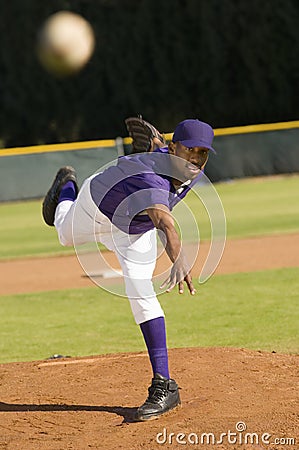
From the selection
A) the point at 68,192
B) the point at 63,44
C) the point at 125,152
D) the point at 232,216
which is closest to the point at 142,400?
the point at 68,192

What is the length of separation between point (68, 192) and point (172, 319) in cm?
211

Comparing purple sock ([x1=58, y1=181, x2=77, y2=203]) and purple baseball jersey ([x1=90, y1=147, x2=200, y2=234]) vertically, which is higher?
purple baseball jersey ([x1=90, y1=147, x2=200, y2=234])

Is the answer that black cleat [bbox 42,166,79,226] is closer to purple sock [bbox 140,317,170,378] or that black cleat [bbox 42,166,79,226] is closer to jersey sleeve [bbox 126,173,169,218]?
jersey sleeve [bbox 126,173,169,218]

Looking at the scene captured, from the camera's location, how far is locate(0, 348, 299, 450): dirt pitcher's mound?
4035 millimetres

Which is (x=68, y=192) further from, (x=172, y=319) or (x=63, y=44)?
(x=63, y=44)

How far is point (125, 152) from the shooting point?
734 inches

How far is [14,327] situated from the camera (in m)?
7.49

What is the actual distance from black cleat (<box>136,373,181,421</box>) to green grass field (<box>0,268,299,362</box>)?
1677 mm

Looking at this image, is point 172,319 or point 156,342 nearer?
point 156,342

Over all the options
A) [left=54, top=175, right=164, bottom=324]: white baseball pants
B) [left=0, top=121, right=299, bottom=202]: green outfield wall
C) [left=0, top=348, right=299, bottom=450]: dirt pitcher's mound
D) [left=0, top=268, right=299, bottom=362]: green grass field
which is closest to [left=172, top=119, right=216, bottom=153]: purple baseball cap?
[left=54, top=175, right=164, bottom=324]: white baseball pants


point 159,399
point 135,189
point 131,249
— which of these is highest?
point 135,189

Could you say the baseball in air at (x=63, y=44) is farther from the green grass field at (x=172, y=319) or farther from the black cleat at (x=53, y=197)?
the black cleat at (x=53, y=197)

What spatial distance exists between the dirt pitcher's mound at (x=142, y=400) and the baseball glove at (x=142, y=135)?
4.40ft

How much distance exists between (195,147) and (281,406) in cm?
135
